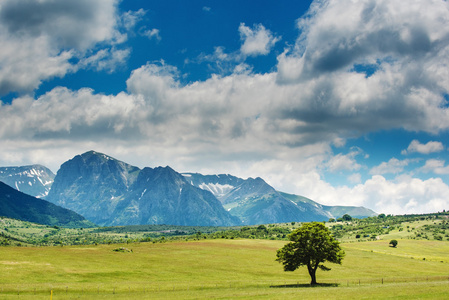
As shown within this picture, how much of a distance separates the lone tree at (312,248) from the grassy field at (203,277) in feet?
19.2

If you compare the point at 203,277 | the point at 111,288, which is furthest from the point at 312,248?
the point at 111,288

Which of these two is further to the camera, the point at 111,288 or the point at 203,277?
the point at 203,277

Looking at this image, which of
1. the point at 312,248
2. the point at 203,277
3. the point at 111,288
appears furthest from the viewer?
the point at 203,277

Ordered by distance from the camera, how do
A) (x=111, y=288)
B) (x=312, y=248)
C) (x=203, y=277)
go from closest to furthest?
(x=111, y=288) → (x=312, y=248) → (x=203, y=277)

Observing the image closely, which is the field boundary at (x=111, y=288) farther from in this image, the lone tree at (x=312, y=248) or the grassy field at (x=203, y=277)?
the lone tree at (x=312, y=248)

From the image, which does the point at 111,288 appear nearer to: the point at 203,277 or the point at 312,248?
the point at 203,277

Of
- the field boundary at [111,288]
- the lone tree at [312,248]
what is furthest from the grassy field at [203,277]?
the lone tree at [312,248]

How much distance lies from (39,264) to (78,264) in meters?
11.9

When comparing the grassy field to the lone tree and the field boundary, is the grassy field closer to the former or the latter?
the field boundary

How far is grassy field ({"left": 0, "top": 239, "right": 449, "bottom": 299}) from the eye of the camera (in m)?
70.3

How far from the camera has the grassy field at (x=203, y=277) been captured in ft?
231

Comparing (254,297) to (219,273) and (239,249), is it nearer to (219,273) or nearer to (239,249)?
(219,273)

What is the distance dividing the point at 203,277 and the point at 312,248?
122ft

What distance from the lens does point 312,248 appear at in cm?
8831
